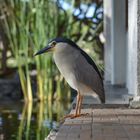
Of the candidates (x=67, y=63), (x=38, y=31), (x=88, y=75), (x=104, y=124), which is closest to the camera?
(x=104, y=124)

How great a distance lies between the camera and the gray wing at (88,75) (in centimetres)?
724

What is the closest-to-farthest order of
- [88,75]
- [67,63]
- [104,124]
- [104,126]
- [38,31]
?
[104,126] → [104,124] → [67,63] → [88,75] → [38,31]

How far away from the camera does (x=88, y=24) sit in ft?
68.6

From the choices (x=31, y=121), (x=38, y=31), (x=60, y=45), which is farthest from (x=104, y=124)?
(x=38, y=31)

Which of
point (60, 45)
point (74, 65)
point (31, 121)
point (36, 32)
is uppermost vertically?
point (60, 45)

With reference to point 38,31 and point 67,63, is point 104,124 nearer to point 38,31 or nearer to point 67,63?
point 67,63

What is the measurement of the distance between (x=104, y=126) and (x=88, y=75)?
1015 mm

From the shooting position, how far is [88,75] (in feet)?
24.2

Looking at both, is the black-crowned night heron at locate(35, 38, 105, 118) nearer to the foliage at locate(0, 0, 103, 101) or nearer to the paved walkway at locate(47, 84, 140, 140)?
the paved walkway at locate(47, 84, 140, 140)

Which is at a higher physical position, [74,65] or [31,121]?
[74,65]

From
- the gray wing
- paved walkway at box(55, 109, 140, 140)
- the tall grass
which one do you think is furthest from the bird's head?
the tall grass

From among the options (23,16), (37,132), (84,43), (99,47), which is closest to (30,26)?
(23,16)

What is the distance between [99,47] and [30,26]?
488cm

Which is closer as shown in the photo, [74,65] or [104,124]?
[104,124]
